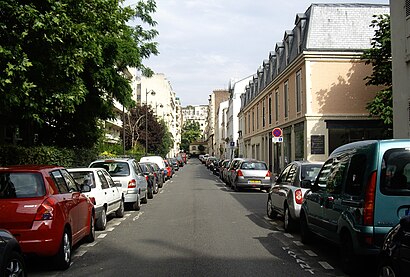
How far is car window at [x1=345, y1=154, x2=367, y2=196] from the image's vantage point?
21.5ft

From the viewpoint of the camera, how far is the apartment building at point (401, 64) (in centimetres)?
1630

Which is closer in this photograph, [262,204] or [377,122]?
[262,204]

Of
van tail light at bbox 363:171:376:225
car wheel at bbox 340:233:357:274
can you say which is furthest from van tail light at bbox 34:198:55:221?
van tail light at bbox 363:171:376:225

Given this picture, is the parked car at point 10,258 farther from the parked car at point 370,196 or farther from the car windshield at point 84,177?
the car windshield at point 84,177

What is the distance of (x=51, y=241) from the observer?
22.6ft

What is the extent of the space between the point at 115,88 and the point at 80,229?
1015cm

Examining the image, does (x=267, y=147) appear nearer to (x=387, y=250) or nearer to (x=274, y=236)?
(x=274, y=236)

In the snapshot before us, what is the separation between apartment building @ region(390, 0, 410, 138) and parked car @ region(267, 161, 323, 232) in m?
6.85

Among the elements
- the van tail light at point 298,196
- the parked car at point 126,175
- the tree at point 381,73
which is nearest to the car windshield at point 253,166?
the tree at point 381,73

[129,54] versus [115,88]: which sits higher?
[129,54]

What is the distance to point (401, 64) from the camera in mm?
16703

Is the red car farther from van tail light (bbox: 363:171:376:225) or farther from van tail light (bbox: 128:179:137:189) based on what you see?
van tail light (bbox: 128:179:137:189)

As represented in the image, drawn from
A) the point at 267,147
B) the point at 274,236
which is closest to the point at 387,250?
the point at 274,236

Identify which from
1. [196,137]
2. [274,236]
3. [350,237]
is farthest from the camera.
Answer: [196,137]
